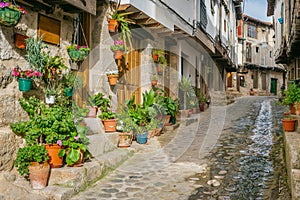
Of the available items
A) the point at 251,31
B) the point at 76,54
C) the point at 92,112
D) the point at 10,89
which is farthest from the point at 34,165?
the point at 251,31

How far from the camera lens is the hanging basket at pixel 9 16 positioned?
3387 mm

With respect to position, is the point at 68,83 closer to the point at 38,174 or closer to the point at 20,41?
the point at 20,41

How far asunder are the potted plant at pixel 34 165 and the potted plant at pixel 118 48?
10.6ft

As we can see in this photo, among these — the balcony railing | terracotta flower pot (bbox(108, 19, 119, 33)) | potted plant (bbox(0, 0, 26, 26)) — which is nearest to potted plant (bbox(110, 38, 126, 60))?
terracotta flower pot (bbox(108, 19, 119, 33))

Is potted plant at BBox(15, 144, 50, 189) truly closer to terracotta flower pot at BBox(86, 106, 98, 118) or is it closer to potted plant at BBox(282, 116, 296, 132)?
terracotta flower pot at BBox(86, 106, 98, 118)

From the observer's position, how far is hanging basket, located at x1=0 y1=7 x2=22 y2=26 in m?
3.39

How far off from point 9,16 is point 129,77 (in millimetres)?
4363

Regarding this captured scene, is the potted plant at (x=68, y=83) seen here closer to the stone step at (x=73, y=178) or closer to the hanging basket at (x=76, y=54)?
the hanging basket at (x=76, y=54)

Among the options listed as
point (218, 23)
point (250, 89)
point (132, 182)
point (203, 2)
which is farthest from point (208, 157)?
point (250, 89)

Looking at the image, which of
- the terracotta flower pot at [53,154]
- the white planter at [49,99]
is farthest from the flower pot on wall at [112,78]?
the terracotta flower pot at [53,154]

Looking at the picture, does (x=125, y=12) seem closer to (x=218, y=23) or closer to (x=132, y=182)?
(x=132, y=182)

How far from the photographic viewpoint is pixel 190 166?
4.98 metres

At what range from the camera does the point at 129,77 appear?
762 centimetres

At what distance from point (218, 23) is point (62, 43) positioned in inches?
476
